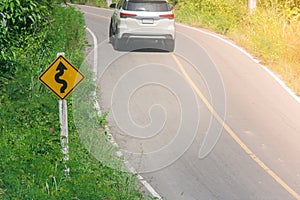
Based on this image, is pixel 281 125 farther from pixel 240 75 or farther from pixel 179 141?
pixel 240 75

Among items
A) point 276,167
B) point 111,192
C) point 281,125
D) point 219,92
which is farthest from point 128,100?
point 111,192

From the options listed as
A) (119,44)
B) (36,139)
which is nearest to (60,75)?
(36,139)

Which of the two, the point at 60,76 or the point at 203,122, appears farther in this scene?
the point at 203,122

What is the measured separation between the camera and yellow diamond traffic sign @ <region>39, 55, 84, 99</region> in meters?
8.66

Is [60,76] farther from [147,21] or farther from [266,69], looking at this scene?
[147,21]

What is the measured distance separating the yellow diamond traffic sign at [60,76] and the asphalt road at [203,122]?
2.38 m

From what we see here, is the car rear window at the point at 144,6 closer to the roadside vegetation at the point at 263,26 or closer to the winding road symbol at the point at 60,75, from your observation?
the roadside vegetation at the point at 263,26

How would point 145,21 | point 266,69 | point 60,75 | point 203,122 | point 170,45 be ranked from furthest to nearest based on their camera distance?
1. point 170,45
2. point 145,21
3. point 266,69
4. point 203,122
5. point 60,75

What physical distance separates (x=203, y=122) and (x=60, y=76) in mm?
5141

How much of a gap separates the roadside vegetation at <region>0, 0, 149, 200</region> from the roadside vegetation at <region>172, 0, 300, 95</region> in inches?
259

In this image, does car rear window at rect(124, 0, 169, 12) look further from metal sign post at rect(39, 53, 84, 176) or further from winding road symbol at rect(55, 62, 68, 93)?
winding road symbol at rect(55, 62, 68, 93)

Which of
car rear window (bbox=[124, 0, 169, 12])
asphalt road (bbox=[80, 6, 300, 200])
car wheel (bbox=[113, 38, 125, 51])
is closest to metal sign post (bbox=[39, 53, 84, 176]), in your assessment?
asphalt road (bbox=[80, 6, 300, 200])

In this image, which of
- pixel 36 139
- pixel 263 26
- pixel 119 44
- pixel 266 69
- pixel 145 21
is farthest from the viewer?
pixel 263 26

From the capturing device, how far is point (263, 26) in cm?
2164
